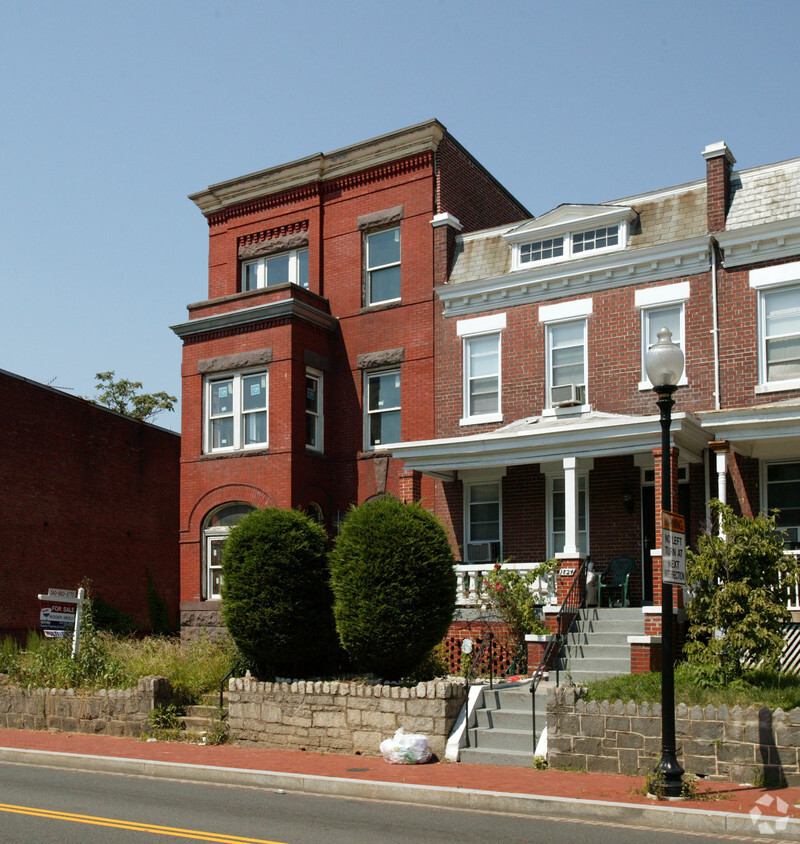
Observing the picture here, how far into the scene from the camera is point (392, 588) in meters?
14.7

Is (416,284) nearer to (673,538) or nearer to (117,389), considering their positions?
(673,538)

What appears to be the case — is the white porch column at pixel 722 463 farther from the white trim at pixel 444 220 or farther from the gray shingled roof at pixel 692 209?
the white trim at pixel 444 220

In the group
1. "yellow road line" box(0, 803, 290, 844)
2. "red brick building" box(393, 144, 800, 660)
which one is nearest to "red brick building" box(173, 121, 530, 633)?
"red brick building" box(393, 144, 800, 660)

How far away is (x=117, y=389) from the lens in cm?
4731

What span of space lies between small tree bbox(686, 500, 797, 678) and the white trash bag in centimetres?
379

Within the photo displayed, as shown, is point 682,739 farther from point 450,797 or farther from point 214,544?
point 214,544

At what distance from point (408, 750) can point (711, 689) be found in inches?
158

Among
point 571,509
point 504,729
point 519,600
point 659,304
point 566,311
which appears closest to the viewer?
point 504,729

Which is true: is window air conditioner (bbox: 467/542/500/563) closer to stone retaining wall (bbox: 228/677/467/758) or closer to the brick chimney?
stone retaining wall (bbox: 228/677/467/758)

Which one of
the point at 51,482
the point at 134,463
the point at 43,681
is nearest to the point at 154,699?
the point at 43,681

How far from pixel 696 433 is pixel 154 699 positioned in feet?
33.7

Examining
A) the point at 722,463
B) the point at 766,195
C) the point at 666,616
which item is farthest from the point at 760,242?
the point at 666,616

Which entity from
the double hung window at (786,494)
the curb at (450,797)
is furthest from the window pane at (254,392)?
the double hung window at (786,494)

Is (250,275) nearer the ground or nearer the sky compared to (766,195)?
nearer the sky
